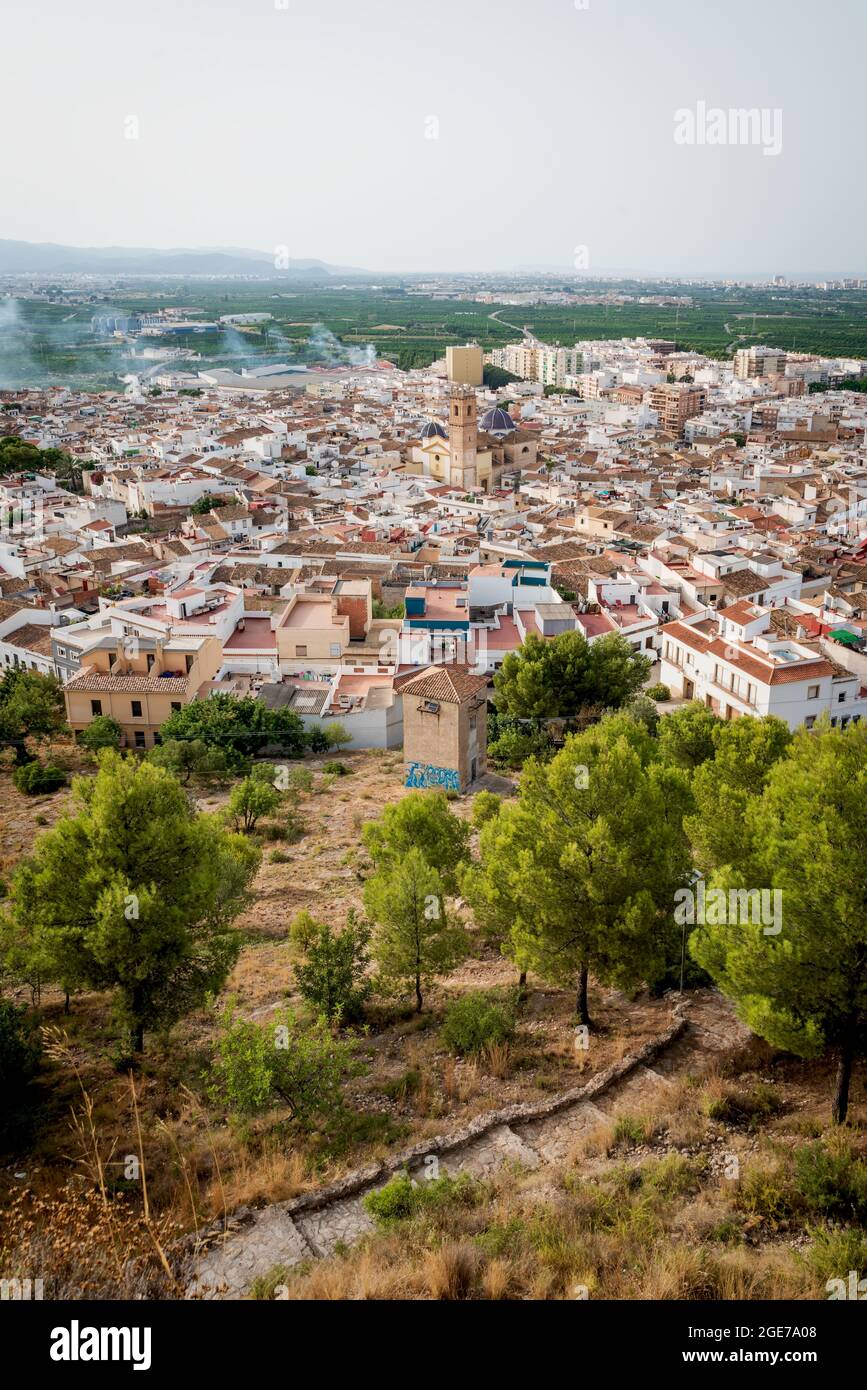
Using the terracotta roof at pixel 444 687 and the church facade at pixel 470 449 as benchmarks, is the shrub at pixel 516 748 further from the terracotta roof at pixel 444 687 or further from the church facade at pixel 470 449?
the church facade at pixel 470 449

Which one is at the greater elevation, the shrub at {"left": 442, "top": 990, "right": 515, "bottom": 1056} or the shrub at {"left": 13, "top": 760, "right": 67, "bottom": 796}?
the shrub at {"left": 442, "top": 990, "right": 515, "bottom": 1056}

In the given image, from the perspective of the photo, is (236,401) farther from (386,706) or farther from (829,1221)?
(829,1221)

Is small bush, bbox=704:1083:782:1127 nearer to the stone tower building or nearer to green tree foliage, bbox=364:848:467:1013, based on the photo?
green tree foliage, bbox=364:848:467:1013

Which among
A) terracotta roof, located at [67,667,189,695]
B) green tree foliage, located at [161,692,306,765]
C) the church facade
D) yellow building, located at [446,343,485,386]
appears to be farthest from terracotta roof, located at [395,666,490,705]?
yellow building, located at [446,343,485,386]

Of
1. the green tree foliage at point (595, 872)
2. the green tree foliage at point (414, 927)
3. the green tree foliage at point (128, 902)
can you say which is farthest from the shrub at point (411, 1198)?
the green tree foliage at point (414, 927)

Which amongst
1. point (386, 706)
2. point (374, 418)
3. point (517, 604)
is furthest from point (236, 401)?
point (386, 706)

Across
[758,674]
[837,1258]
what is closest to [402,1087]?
[837,1258]
